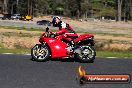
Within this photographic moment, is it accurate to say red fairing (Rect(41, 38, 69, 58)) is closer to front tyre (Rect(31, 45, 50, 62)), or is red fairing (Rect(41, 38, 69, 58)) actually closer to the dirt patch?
front tyre (Rect(31, 45, 50, 62))

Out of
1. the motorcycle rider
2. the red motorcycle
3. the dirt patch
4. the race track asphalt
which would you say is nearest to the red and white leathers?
the motorcycle rider

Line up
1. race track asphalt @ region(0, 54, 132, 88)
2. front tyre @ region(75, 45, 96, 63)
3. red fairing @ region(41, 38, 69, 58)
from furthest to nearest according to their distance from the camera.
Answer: red fairing @ region(41, 38, 69, 58) < front tyre @ region(75, 45, 96, 63) < race track asphalt @ region(0, 54, 132, 88)

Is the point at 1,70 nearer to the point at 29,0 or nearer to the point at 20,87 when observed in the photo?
the point at 20,87

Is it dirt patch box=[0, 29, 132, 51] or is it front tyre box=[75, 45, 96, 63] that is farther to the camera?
dirt patch box=[0, 29, 132, 51]

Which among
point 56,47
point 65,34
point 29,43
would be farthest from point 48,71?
point 29,43

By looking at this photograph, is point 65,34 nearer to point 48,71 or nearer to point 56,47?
point 56,47

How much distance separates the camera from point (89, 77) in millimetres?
6809

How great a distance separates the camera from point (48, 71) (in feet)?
39.7

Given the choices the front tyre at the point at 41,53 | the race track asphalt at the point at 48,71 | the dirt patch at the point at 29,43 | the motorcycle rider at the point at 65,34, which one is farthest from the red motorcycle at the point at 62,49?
the dirt patch at the point at 29,43

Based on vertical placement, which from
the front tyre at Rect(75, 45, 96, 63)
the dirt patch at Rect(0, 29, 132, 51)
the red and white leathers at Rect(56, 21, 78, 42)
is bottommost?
the dirt patch at Rect(0, 29, 132, 51)

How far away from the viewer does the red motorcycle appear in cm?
1484

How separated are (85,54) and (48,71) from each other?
3.07m

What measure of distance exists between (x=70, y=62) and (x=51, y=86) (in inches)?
196

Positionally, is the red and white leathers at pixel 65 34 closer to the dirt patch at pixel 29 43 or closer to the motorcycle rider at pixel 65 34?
the motorcycle rider at pixel 65 34
